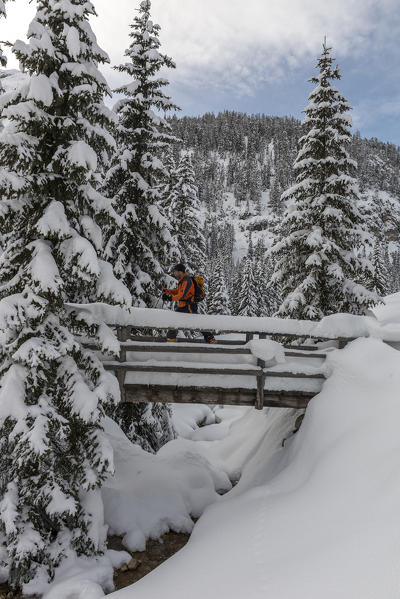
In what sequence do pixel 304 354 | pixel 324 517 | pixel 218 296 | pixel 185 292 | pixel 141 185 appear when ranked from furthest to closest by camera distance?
pixel 218 296 < pixel 141 185 < pixel 185 292 < pixel 304 354 < pixel 324 517

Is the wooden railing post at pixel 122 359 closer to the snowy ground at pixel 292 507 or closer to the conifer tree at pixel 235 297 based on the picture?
the snowy ground at pixel 292 507

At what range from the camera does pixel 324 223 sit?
14281 mm

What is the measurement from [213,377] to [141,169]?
28.1ft

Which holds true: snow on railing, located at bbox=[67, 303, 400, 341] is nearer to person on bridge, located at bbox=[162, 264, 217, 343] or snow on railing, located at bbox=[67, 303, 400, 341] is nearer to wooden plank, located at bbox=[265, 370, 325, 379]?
wooden plank, located at bbox=[265, 370, 325, 379]

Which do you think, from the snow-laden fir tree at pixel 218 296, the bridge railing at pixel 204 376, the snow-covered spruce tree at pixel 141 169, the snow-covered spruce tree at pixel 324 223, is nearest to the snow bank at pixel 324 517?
the bridge railing at pixel 204 376

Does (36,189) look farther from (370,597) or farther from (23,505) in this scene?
(370,597)

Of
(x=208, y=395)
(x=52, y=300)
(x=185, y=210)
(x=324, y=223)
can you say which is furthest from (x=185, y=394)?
(x=185, y=210)

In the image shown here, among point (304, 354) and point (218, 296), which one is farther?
point (218, 296)

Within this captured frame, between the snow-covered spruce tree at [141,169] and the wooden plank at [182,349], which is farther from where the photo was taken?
the snow-covered spruce tree at [141,169]

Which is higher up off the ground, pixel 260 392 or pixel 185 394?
pixel 260 392

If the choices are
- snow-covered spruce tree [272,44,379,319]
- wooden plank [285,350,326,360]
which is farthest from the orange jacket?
snow-covered spruce tree [272,44,379,319]

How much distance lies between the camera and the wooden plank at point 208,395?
28.2ft

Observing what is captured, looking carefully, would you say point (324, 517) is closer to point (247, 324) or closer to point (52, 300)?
point (247, 324)

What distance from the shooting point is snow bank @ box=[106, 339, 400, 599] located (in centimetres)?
415
